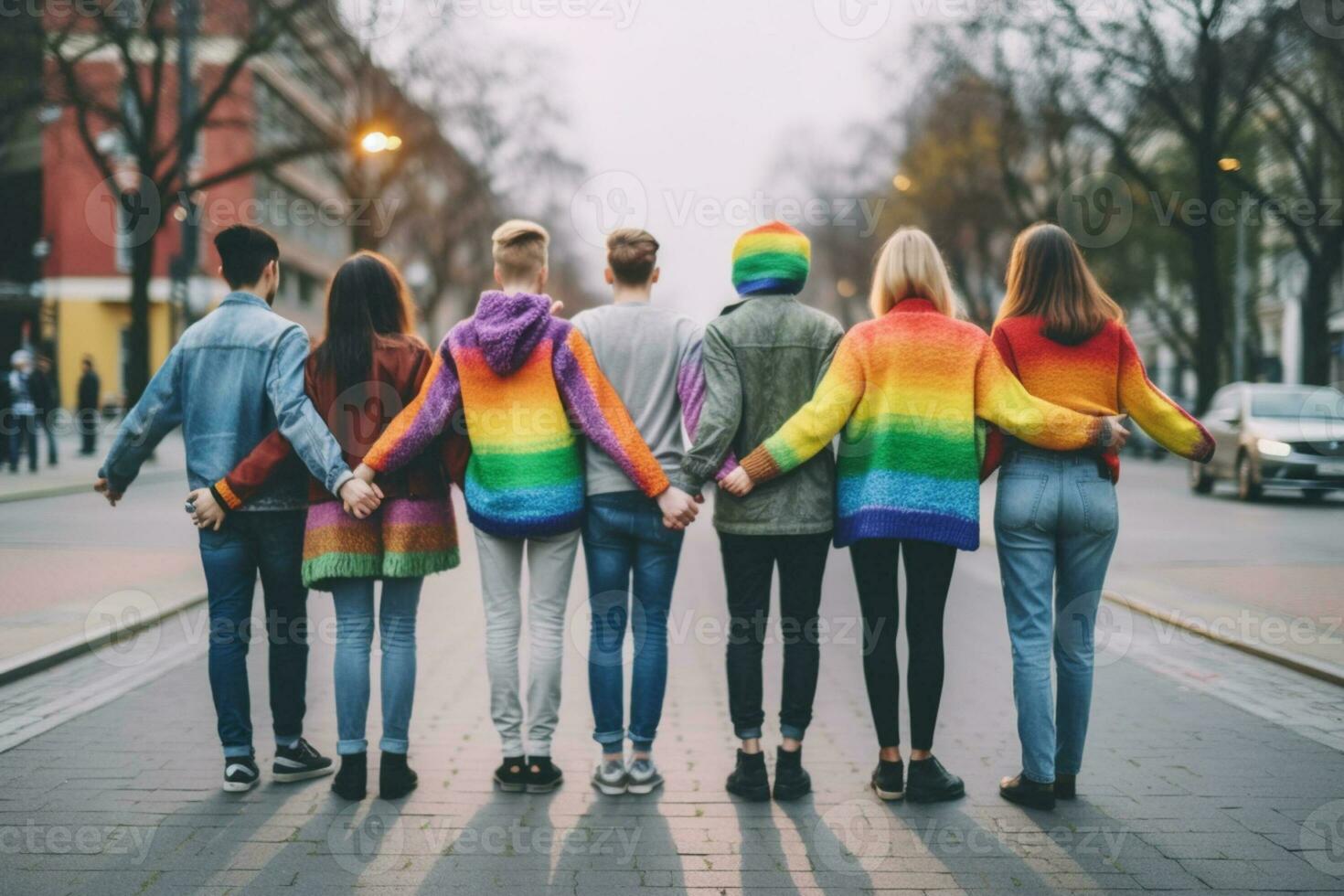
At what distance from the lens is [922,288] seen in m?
4.17

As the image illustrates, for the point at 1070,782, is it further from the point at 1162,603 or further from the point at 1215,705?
the point at 1162,603

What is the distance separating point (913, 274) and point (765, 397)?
0.69m


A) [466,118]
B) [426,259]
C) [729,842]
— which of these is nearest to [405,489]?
[729,842]

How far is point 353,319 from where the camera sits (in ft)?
13.9

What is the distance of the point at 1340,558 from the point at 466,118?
23.8 metres

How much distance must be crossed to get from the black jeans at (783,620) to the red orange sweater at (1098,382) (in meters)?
0.76

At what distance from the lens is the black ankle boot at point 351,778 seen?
4.08m

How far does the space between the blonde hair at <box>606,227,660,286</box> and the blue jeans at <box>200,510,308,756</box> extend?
151cm

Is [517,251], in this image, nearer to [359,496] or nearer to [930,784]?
[359,496]

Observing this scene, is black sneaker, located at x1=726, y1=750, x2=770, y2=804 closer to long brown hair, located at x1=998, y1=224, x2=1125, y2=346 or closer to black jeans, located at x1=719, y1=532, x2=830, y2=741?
black jeans, located at x1=719, y1=532, x2=830, y2=741

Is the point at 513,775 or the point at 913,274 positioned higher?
the point at 913,274

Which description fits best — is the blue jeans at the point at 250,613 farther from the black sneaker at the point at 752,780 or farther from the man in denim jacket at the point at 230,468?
the black sneaker at the point at 752,780

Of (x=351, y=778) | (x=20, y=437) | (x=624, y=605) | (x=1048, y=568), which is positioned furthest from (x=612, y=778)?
(x=20, y=437)

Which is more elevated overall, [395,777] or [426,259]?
[426,259]
